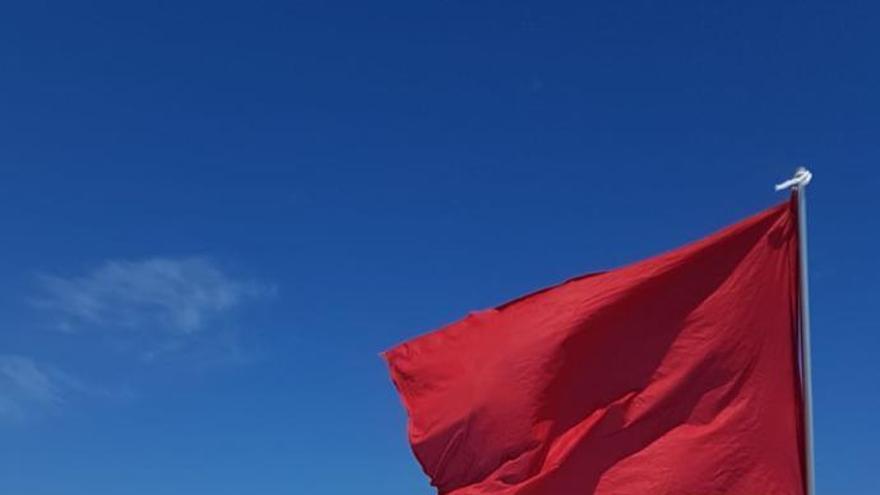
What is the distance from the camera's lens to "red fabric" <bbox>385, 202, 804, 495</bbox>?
1563 centimetres

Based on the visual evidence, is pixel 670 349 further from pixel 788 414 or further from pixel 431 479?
pixel 431 479

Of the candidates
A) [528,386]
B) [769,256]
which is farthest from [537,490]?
[769,256]

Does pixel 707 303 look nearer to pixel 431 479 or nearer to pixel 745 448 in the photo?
pixel 745 448

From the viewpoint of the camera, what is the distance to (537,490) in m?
16.2

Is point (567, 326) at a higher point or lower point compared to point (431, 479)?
higher

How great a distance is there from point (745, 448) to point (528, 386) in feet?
8.71

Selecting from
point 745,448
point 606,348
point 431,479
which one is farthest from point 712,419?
point 431,479

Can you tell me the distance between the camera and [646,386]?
16.5m

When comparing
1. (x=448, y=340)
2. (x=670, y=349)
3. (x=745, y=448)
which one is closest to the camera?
(x=745, y=448)

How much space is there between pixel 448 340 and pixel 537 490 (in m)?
2.74

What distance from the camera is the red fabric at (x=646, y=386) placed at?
1563cm

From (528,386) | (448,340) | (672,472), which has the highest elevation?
(448,340)

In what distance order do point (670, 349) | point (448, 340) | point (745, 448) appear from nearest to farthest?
point (745, 448) → point (670, 349) → point (448, 340)

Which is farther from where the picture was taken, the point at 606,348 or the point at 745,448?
the point at 606,348
